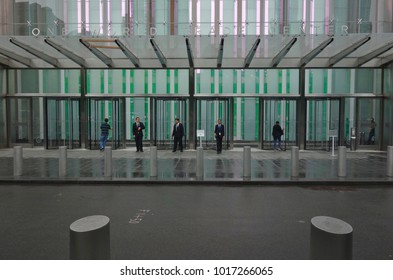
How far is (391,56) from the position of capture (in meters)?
16.3

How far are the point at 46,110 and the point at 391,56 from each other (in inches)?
748

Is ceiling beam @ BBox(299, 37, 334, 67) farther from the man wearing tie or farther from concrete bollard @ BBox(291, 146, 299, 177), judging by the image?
the man wearing tie

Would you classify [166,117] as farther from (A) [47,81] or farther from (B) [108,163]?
(B) [108,163]

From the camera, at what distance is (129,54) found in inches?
611

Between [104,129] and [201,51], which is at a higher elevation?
[201,51]

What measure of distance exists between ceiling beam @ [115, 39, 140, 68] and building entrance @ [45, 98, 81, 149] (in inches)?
173

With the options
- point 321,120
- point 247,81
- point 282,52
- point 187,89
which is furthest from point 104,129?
point 321,120

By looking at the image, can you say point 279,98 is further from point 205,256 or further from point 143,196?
point 205,256

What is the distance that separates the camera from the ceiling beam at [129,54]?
1336 centimetres

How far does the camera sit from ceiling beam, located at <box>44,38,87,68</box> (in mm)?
13316

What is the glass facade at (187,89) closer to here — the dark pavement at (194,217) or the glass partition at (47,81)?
the glass partition at (47,81)

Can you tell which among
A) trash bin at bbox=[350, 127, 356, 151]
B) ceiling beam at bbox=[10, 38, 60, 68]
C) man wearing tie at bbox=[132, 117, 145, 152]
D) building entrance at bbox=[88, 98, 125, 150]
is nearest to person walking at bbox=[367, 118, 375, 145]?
trash bin at bbox=[350, 127, 356, 151]

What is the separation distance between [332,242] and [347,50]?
45.5 feet

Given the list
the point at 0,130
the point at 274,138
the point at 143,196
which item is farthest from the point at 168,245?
the point at 0,130
